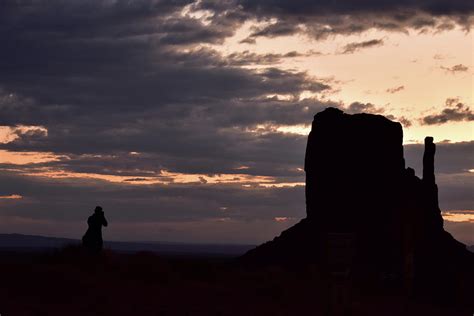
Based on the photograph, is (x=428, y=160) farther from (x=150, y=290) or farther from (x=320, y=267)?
(x=150, y=290)

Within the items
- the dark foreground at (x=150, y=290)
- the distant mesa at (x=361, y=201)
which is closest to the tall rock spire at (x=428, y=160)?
the distant mesa at (x=361, y=201)

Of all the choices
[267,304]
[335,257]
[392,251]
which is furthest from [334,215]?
[335,257]

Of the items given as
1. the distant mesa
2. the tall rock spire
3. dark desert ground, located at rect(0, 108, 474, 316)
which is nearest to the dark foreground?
dark desert ground, located at rect(0, 108, 474, 316)

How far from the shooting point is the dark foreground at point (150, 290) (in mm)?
26672

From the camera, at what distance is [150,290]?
29859mm

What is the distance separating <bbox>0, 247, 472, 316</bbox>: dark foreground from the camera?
87.5 ft

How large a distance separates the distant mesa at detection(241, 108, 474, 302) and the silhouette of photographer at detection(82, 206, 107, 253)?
2185cm

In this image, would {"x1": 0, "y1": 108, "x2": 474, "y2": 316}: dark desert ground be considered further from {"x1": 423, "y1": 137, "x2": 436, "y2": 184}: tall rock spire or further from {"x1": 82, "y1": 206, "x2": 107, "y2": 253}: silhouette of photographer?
{"x1": 82, "y1": 206, "x2": 107, "y2": 253}: silhouette of photographer

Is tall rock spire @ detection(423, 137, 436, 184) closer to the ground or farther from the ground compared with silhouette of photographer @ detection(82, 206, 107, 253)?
farther from the ground

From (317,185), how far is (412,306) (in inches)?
880

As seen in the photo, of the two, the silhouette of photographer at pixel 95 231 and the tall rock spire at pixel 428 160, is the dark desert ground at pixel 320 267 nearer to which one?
the tall rock spire at pixel 428 160

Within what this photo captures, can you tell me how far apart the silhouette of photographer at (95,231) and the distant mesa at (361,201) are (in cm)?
2185

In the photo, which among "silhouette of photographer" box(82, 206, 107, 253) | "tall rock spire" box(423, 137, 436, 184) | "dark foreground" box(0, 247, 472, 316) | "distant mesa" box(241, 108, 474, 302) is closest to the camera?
"dark foreground" box(0, 247, 472, 316)

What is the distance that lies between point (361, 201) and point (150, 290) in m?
Result: 30.1
